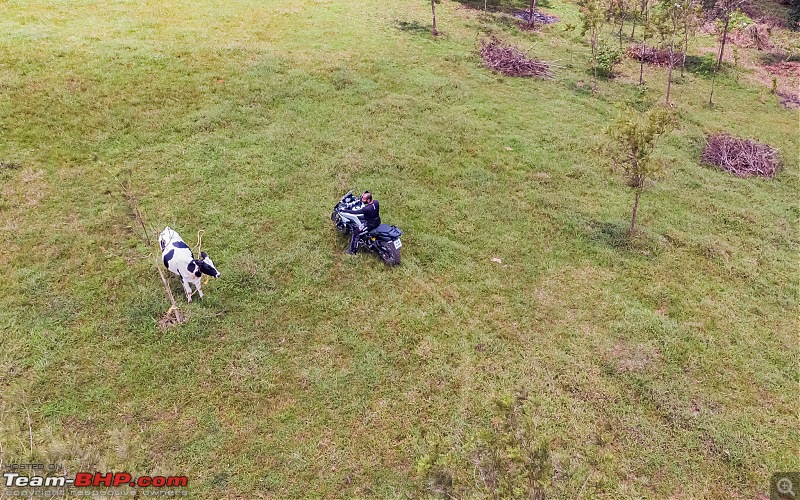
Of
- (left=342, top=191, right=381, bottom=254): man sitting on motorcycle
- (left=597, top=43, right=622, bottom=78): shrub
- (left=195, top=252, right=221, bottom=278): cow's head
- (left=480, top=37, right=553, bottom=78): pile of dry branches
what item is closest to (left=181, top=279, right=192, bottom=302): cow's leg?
(left=195, top=252, right=221, bottom=278): cow's head

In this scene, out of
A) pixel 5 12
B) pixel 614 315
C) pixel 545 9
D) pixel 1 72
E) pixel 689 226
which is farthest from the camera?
pixel 545 9

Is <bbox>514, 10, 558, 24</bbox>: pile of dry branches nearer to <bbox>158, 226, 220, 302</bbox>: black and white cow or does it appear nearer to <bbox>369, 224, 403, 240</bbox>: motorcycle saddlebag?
<bbox>369, 224, 403, 240</bbox>: motorcycle saddlebag

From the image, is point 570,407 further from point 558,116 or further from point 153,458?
point 558,116

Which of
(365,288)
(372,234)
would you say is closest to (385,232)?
(372,234)

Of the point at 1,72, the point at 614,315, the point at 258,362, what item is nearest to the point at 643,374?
the point at 614,315

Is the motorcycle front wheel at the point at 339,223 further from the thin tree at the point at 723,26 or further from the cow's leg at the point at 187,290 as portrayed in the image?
the thin tree at the point at 723,26

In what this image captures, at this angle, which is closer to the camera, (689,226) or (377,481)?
(377,481)

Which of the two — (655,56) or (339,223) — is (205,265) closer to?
(339,223)
